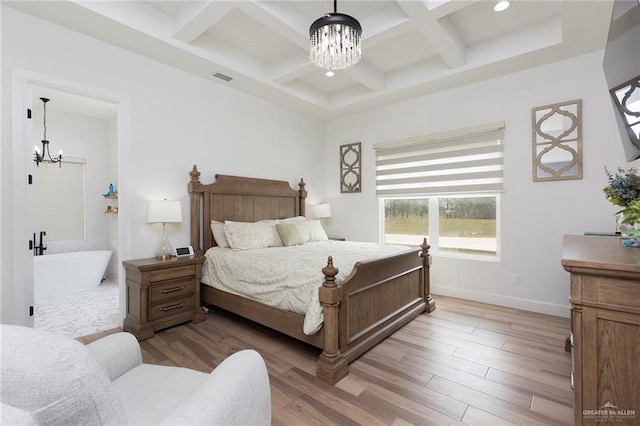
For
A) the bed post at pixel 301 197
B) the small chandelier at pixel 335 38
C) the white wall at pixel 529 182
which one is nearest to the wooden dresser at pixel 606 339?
the small chandelier at pixel 335 38

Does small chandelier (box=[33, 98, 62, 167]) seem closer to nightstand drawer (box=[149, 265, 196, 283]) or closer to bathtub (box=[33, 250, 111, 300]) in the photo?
bathtub (box=[33, 250, 111, 300])

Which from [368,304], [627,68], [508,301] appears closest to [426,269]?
[508,301]

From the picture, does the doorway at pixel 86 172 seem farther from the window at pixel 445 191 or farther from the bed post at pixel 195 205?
the window at pixel 445 191

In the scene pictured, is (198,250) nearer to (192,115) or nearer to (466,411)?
(192,115)

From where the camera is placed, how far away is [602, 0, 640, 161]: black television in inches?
59.0

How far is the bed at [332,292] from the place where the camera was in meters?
2.18

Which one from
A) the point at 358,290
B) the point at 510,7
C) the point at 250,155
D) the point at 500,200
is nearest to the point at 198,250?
the point at 250,155

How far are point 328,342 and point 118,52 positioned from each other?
3459 mm

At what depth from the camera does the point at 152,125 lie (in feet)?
10.8

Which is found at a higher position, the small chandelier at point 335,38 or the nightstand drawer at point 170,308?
the small chandelier at point 335,38

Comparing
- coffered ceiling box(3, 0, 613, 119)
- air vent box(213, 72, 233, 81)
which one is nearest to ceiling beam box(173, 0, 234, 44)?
coffered ceiling box(3, 0, 613, 119)

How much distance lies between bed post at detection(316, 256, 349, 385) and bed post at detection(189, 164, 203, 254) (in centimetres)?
205

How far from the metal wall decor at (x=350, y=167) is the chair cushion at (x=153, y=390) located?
13.2ft

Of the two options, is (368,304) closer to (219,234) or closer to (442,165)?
(219,234)
